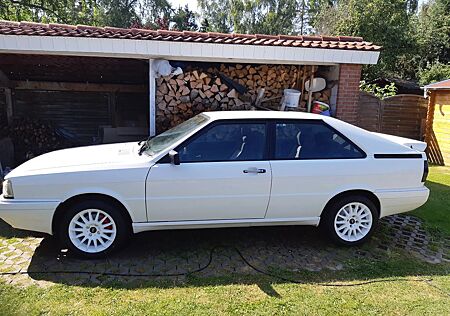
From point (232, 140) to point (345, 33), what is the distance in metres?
21.6

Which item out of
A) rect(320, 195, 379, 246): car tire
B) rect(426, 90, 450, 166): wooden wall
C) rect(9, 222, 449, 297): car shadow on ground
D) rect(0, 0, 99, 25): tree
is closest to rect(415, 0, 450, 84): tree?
rect(426, 90, 450, 166): wooden wall

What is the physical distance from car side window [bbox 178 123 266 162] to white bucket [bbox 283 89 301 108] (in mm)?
3299

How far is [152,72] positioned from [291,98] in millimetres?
2831

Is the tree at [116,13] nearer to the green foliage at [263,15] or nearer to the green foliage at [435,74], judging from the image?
the green foliage at [263,15]

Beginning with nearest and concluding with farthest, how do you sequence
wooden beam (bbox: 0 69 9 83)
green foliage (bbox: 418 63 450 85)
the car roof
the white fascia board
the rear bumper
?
the car roof
the rear bumper
the white fascia board
wooden beam (bbox: 0 69 9 83)
green foliage (bbox: 418 63 450 85)

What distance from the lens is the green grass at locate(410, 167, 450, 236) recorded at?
519 cm

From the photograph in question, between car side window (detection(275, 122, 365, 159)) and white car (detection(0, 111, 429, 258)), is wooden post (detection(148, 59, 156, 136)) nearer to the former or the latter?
white car (detection(0, 111, 429, 258))

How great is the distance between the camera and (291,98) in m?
7.12

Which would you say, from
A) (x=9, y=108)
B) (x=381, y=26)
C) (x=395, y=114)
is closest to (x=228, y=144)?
(x=9, y=108)

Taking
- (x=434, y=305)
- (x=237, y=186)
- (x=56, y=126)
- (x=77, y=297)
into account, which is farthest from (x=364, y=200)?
(x=56, y=126)

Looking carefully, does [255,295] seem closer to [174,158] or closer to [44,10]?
[174,158]

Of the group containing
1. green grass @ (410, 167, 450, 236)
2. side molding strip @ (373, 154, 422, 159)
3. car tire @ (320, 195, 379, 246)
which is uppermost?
side molding strip @ (373, 154, 422, 159)

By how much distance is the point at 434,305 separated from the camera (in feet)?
10.4

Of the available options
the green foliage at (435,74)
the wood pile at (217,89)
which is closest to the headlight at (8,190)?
the wood pile at (217,89)
